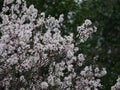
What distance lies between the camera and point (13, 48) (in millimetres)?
6078

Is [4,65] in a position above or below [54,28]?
below

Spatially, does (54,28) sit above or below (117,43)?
above

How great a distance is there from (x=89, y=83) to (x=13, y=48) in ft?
4.31

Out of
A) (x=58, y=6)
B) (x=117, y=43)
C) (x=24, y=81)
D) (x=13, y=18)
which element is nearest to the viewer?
(x=24, y=81)

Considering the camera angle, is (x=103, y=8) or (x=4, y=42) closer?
(x=4, y=42)

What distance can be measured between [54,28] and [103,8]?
6105 mm

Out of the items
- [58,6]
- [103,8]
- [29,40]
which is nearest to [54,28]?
[29,40]

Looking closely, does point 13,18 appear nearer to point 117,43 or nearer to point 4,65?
point 4,65

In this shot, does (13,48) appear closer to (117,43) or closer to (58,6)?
(58,6)

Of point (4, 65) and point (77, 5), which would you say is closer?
point (4, 65)

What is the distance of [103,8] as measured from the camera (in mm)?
12742

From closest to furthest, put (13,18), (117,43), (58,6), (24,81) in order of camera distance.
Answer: (24,81) → (13,18) → (58,6) → (117,43)

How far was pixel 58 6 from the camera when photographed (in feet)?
30.7

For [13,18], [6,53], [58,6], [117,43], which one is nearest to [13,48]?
[6,53]
